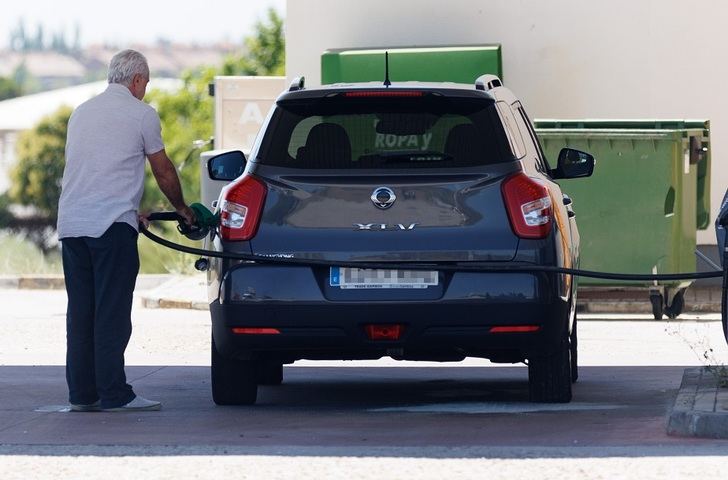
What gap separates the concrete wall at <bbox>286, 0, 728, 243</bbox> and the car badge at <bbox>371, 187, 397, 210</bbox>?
11.6m

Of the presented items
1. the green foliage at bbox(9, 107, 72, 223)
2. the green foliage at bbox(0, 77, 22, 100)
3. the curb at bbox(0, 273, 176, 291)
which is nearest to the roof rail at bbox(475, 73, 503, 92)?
the curb at bbox(0, 273, 176, 291)

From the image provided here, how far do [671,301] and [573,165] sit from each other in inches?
282

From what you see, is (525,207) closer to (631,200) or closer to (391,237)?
(391,237)

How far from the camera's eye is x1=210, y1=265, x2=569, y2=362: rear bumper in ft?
28.7

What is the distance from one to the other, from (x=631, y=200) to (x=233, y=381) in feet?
26.6

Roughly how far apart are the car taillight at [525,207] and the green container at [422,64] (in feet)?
35.7

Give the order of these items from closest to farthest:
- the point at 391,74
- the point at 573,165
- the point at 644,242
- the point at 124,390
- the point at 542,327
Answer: the point at 542,327 → the point at 124,390 → the point at 573,165 → the point at 644,242 → the point at 391,74

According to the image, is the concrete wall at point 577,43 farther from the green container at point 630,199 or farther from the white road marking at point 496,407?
→ the white road marking at point 496,407

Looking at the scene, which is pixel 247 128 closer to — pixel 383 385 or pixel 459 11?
pixel 459 11

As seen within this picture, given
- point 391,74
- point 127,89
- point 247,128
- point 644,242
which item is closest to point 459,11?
point 391,74

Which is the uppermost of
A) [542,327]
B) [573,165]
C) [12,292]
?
[573,165]

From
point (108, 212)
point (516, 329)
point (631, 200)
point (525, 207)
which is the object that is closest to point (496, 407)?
point (516, 329)

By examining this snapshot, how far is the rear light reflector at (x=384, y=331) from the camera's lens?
8.86m

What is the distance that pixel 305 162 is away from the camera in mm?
9039
